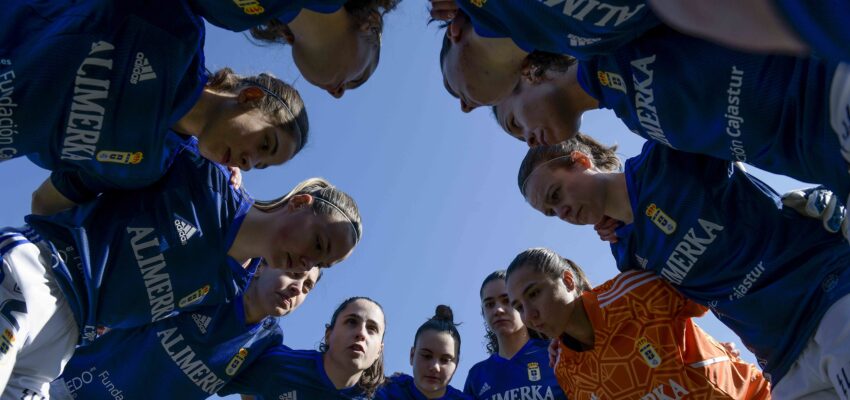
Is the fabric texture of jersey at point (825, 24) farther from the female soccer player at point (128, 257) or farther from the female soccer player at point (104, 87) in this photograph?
the female soccer player at point (128, 257)

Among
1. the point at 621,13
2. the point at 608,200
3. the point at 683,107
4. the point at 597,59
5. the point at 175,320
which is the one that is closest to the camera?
the point at 621,13

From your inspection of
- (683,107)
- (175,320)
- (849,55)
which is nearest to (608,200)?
(683,107)

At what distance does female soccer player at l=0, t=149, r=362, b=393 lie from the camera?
3.24m

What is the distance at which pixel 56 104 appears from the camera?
289 cm

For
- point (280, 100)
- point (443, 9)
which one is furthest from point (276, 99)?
point (443, 9)

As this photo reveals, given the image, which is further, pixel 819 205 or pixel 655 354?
pixel 655 354

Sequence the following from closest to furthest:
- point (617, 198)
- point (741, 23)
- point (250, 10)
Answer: point (741, 23) → point (250, 10) → point (617, 198)

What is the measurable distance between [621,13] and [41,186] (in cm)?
306

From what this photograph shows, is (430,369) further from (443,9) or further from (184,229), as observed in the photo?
(443,9)

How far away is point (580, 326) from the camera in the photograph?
4.20 meters

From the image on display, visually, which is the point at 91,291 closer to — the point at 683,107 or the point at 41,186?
the point at 41,186

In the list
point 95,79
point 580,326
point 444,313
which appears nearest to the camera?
point 95,79

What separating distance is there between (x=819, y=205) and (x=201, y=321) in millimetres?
3369

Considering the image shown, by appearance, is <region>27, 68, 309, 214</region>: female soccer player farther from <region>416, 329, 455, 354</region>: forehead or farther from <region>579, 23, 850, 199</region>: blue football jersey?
<region>416, 329, 455, 354</region>: forehead
